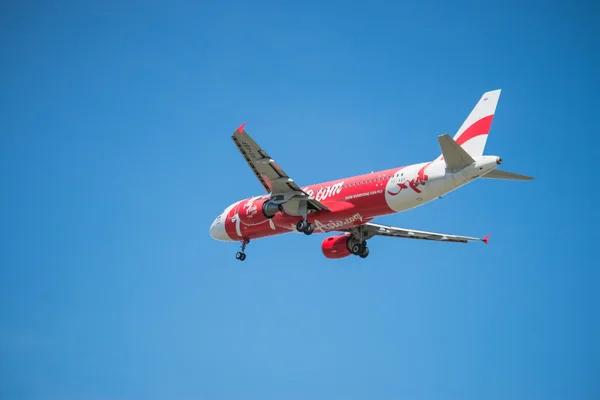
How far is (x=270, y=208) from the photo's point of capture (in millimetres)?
47688

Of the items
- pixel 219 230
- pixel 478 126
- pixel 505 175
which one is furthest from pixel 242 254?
pixel 505 175

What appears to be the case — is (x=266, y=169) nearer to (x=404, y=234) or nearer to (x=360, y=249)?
(x=360, y=249)

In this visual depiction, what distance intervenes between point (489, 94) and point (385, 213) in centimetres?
813

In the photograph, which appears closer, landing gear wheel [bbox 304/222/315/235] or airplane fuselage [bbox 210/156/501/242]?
airplane fuselage [bbox 210/156/501/242]

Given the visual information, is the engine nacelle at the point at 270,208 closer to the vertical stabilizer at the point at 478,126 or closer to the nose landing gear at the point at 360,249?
the nose landing gear at the point at 360,249

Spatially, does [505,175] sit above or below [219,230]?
below

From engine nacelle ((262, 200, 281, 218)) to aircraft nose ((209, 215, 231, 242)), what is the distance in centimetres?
680

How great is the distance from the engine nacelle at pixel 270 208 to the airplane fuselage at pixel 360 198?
0.45 meters

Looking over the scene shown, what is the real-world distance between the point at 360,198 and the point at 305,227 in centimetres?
362

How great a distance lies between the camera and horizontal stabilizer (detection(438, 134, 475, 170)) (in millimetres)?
40006

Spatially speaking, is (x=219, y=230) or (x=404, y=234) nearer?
(x=404, y=234)

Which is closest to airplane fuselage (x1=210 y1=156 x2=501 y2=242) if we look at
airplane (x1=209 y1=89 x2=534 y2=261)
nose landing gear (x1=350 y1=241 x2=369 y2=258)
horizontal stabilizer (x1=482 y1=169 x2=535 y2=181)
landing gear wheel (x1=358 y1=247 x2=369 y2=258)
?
airplane (x1=209 y1=89 x2=534 y2=261)

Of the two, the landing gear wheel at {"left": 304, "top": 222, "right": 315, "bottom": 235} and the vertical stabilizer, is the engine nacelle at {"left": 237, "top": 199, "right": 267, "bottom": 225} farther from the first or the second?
the vertical stabilizer

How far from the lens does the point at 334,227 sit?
48.9 m
